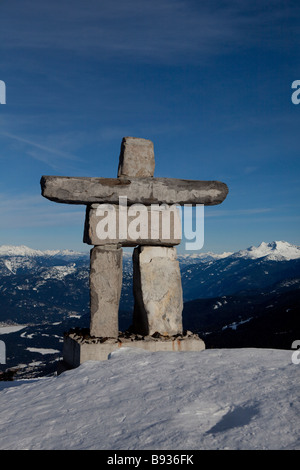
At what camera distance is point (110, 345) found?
33.8ft

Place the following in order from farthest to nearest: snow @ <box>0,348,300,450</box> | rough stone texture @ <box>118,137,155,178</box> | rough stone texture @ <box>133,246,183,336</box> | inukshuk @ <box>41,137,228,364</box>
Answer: rough stone texture @ <box>118,137,155,178</box> < rough stone texture @ <box>133,246,183,336</box> < inukshuk @ <box>41,137,228,364</box> < snow @ <box>0,348,300,450</box>

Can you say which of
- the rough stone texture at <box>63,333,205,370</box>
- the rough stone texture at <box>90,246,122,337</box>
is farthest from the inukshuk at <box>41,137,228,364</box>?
the rough stone texture at <box>63,333,205,370</box>

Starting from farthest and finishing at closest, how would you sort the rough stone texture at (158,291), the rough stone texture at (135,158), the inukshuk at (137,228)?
the rough stone texture at (135,158)
the rough stone texture at (158,291)
the inukshuk at (137,228)

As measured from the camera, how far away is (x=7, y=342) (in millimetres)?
188000

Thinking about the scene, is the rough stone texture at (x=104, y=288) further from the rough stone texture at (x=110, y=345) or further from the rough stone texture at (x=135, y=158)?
the rough stone texture at (x=135, y=158)

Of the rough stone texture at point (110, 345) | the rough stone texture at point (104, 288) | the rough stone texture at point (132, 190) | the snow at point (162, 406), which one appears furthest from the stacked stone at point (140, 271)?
the snow at point (162, 406)

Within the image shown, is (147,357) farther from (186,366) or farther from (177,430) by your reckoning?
(177,430)

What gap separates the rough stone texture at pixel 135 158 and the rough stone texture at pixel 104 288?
2299 mm

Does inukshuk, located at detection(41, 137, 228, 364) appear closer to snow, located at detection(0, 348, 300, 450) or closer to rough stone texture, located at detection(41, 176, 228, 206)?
rough stone texture, located at detection(41, 176, 228, 206)

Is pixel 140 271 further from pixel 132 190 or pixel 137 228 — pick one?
pixel 132 190

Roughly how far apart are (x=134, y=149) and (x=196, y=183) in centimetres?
205

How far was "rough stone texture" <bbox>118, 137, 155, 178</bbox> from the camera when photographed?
1175cm

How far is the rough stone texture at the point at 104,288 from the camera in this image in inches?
432

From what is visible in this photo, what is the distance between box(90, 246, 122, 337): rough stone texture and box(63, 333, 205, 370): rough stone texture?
1.86 ft
